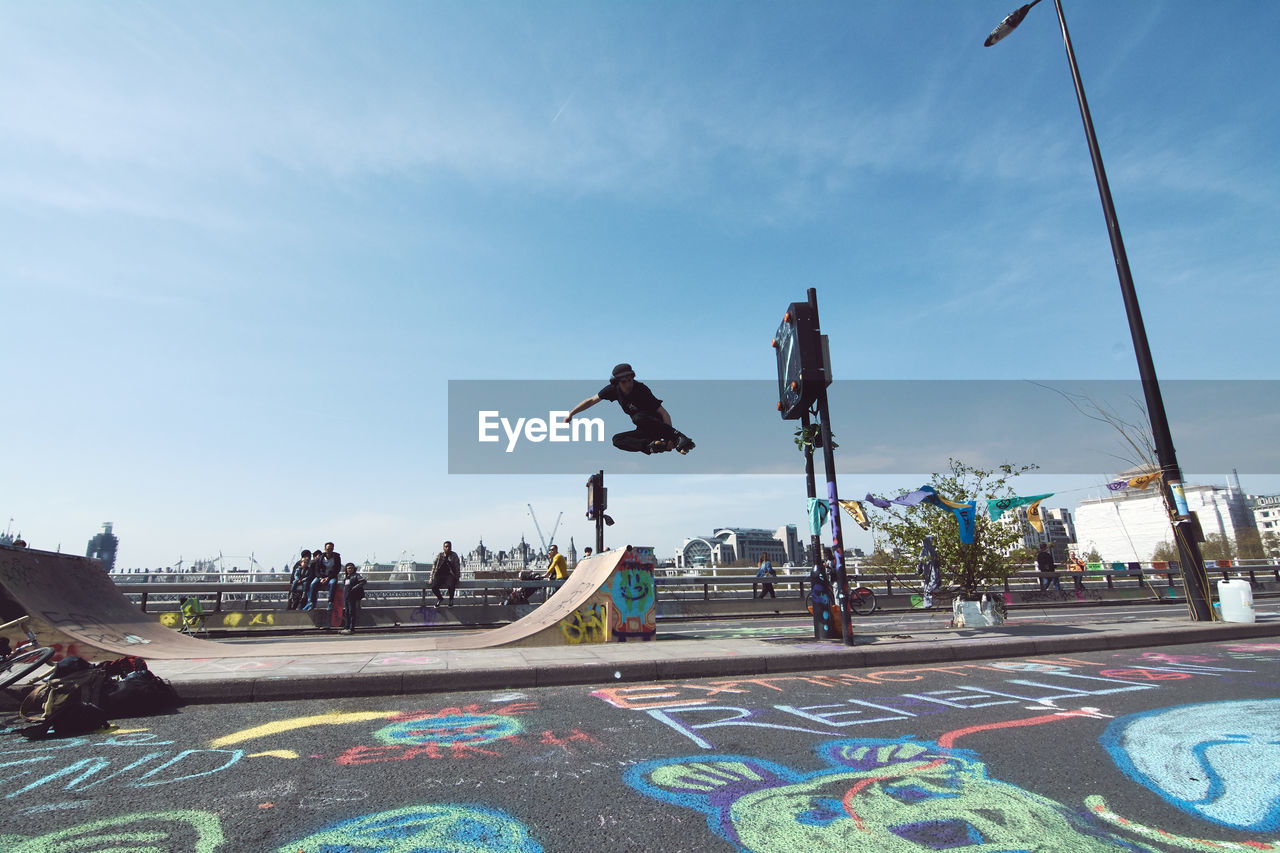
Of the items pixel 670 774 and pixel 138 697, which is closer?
pixel 670 774

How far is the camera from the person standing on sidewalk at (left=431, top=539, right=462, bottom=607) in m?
14.6

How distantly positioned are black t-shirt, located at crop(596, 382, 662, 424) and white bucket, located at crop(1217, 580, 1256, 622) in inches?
415

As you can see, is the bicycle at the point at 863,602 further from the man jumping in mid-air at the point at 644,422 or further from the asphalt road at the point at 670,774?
the asphalt road at the point at 670,774

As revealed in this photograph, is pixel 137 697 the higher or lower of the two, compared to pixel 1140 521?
lower

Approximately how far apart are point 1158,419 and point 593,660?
35.7ft

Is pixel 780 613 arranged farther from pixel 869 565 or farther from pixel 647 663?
pixel 647 663

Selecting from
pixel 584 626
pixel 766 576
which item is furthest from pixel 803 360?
pixel 766 576

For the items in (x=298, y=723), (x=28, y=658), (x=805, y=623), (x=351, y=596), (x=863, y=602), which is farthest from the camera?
(x=863, y=602)

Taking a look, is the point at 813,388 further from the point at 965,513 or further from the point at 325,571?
the point at 325,571

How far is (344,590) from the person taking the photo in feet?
45.4

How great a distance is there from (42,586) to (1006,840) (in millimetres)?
9124

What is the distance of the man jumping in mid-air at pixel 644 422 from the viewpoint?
24.8 feet

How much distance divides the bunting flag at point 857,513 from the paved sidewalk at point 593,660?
1664 mm

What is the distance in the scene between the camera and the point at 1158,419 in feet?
37.9
